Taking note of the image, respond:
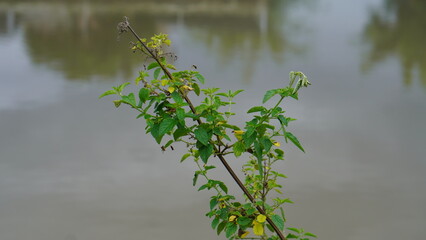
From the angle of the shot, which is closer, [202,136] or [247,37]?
[202,136]

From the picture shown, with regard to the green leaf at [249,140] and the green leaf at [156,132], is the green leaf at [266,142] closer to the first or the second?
the green leaf at [249,140]

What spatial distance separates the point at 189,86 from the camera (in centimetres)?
124

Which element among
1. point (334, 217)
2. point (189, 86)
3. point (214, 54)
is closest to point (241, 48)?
point (214, 54)

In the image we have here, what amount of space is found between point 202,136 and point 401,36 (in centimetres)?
515

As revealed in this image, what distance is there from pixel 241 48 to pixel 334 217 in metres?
3.12

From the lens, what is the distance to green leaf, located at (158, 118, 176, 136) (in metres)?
1.12

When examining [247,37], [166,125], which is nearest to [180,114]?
[166,125]

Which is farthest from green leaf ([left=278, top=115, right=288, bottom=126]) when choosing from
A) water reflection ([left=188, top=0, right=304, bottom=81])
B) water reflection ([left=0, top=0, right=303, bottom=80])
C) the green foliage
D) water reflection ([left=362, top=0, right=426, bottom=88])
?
water reflection ([left=362, top=0, right=426, bottom=88])

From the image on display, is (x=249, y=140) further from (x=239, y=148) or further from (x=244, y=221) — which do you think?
(x=244, y=221)

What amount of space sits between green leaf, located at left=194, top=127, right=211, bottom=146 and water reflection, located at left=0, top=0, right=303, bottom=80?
304 centimetres

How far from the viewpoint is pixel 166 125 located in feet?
3.71

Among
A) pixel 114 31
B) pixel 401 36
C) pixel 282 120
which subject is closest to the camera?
pixel 282 120

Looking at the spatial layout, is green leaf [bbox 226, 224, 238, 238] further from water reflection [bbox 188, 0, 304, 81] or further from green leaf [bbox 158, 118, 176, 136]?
water reflection [bbox 188, 0, 304, 81]

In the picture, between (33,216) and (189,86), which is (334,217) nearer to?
(33,216)
